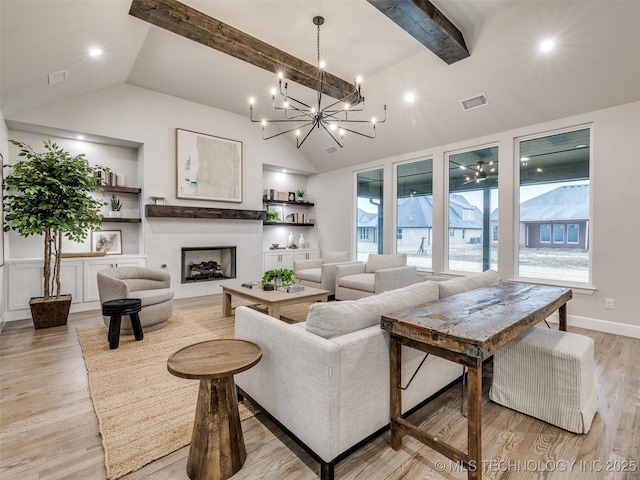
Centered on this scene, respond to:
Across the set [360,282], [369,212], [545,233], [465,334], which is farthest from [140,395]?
[369,212]

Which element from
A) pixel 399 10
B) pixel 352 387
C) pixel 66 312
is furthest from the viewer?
pixel 66 312

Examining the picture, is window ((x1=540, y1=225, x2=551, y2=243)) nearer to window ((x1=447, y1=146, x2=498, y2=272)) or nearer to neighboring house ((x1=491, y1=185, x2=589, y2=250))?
neighboring house ((x1=491, y1=185, x2=589, y2=250))

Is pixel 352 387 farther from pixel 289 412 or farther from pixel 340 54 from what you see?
pixel 340 54

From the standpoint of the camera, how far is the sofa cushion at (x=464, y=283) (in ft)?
7.62

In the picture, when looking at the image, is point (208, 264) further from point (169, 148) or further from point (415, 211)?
point (415, 211)

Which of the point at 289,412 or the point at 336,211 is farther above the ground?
the point at 336,211

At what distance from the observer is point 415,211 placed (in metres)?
5.83

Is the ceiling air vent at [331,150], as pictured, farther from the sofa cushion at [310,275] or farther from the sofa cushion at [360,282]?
the sofa cushion at [360,282]

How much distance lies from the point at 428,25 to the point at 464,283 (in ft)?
8.36

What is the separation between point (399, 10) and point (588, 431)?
3.57 metres

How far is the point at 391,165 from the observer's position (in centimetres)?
611

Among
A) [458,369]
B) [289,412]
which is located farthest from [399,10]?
[289,412]

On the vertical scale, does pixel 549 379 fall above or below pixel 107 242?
below

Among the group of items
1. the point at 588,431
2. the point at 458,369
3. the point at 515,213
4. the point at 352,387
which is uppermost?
the point at 515,213
